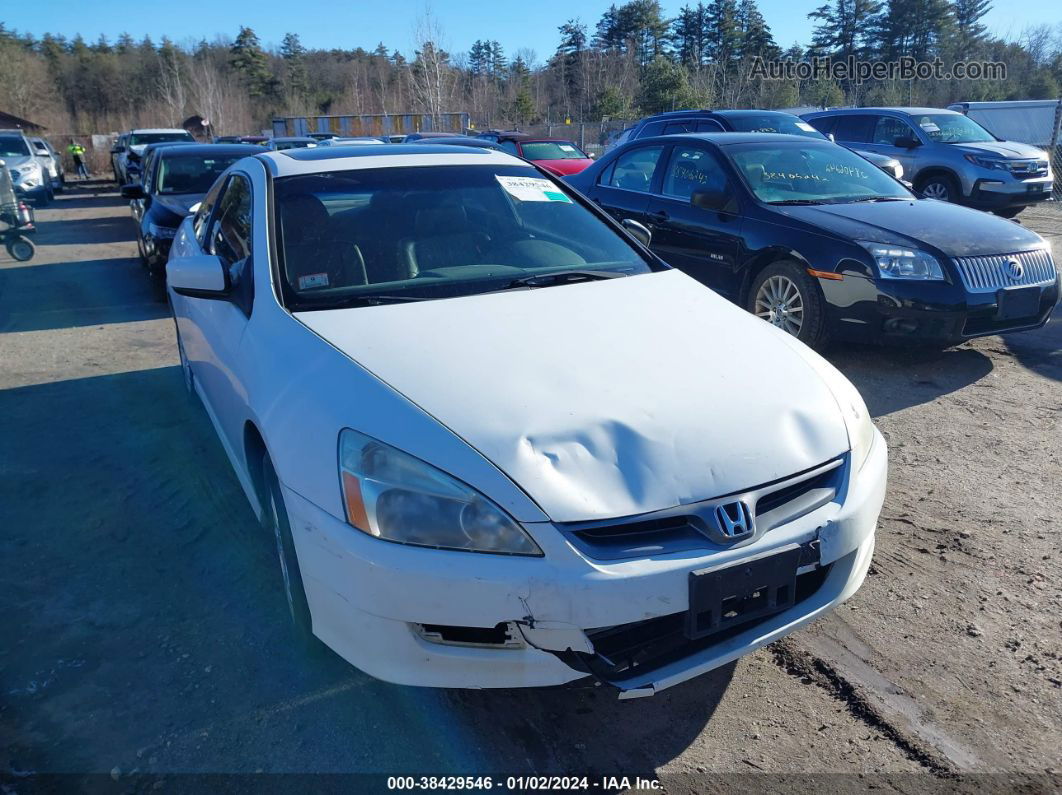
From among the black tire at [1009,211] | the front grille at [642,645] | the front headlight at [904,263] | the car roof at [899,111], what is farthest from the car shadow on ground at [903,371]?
the car roof at [899,111]

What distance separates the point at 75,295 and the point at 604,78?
38709mm

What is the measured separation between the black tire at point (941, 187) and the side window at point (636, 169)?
7.57m

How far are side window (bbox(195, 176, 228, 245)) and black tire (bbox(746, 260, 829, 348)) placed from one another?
11.9 feet

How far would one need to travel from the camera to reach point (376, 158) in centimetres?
365

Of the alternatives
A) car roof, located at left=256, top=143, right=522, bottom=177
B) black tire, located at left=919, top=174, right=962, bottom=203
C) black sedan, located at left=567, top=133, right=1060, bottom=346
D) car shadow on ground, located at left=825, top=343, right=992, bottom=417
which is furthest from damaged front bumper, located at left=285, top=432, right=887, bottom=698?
black tire, located at left=919, top=174, right=962, bottom=203

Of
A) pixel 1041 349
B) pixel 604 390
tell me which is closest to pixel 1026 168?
pixel 1041 349

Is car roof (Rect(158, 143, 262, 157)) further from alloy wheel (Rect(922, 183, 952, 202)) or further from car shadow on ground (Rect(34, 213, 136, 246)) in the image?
alloy wheel (Rect(922, 183, 952, 202))

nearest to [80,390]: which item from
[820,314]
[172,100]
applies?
[820,314]

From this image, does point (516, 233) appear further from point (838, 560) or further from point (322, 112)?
point (322, 112)

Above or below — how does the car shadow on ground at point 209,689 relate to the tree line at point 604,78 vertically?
below

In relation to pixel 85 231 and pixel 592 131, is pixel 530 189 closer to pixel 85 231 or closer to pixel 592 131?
pixel 85 231

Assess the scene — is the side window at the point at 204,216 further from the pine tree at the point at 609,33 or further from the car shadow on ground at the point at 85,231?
the pine tree at the point at 609,33

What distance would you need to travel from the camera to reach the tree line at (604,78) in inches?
1336

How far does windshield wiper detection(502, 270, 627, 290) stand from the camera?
10.3 feet
